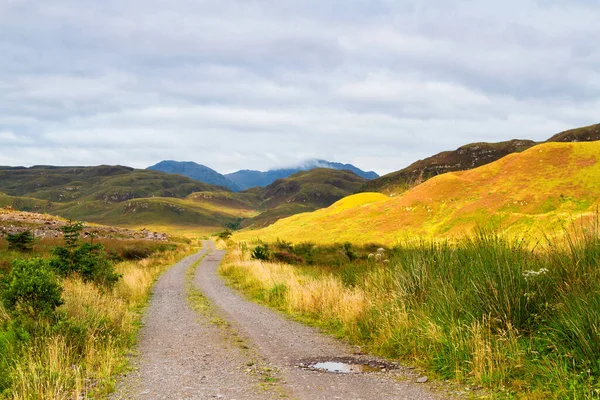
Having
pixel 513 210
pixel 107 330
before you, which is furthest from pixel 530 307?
pixel 513 210

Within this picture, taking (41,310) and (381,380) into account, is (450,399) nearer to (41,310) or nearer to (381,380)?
(381,380)

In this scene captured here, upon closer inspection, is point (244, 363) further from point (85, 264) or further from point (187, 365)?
point (85, 264)

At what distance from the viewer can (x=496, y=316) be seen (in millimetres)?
8297

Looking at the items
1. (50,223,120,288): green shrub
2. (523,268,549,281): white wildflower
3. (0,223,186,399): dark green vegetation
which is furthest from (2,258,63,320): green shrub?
(523,268,549,281): white wildflower

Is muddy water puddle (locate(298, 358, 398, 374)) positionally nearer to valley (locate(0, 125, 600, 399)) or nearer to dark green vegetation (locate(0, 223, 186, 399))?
valley (locate(0, 125, 600, 399))

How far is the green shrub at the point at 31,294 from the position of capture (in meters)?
9.75

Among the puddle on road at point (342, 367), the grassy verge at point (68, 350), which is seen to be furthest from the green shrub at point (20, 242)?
the puddle on road at point (342, 367)

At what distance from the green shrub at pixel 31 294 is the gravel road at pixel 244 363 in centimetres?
243

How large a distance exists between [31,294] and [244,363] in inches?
207

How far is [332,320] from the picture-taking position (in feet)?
44.5

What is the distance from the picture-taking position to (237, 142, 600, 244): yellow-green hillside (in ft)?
176

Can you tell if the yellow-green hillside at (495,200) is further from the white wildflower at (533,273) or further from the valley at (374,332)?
the white wildflower at (533,273)

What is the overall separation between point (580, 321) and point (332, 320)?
26.3 feet

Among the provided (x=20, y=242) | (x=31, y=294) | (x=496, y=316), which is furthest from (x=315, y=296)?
(x=20, y=242)
